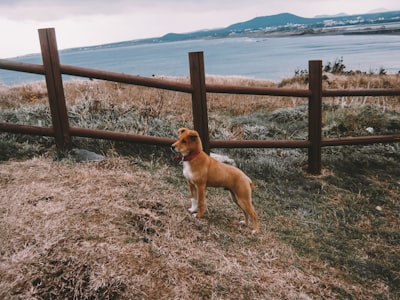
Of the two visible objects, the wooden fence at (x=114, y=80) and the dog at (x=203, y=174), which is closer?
the dog at (x=203, y=174)

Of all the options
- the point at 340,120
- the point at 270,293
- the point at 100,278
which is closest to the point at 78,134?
the point at 100,278

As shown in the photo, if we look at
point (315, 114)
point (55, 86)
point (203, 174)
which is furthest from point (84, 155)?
point (315, 114)

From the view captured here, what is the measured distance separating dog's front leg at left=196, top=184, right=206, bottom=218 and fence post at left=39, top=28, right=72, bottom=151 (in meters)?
2.02

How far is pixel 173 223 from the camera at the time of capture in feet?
11.6

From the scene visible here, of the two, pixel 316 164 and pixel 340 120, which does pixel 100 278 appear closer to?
pixel 316 164

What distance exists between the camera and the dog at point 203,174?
3475mm

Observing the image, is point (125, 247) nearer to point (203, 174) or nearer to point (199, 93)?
point (203, 174)

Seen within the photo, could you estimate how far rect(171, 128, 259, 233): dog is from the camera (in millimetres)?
3475

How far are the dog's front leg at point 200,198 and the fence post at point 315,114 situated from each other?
2425 mm

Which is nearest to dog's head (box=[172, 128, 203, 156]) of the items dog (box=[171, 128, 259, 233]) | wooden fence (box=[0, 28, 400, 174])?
dog (box=[171, 128, 259, 233])

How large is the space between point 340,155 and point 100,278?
457 centimetres

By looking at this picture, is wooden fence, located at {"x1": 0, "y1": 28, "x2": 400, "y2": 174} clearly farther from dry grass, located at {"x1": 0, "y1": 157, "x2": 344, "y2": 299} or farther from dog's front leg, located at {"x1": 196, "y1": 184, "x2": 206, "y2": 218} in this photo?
dog's front leg, located at {"x1": 196, "y1": 184, "x2": 206, "y2": 218}

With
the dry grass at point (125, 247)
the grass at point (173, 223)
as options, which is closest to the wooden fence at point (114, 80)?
the grass at point (173, 223)

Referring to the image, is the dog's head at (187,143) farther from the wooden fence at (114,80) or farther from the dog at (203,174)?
the wooden fence at (114,80)
